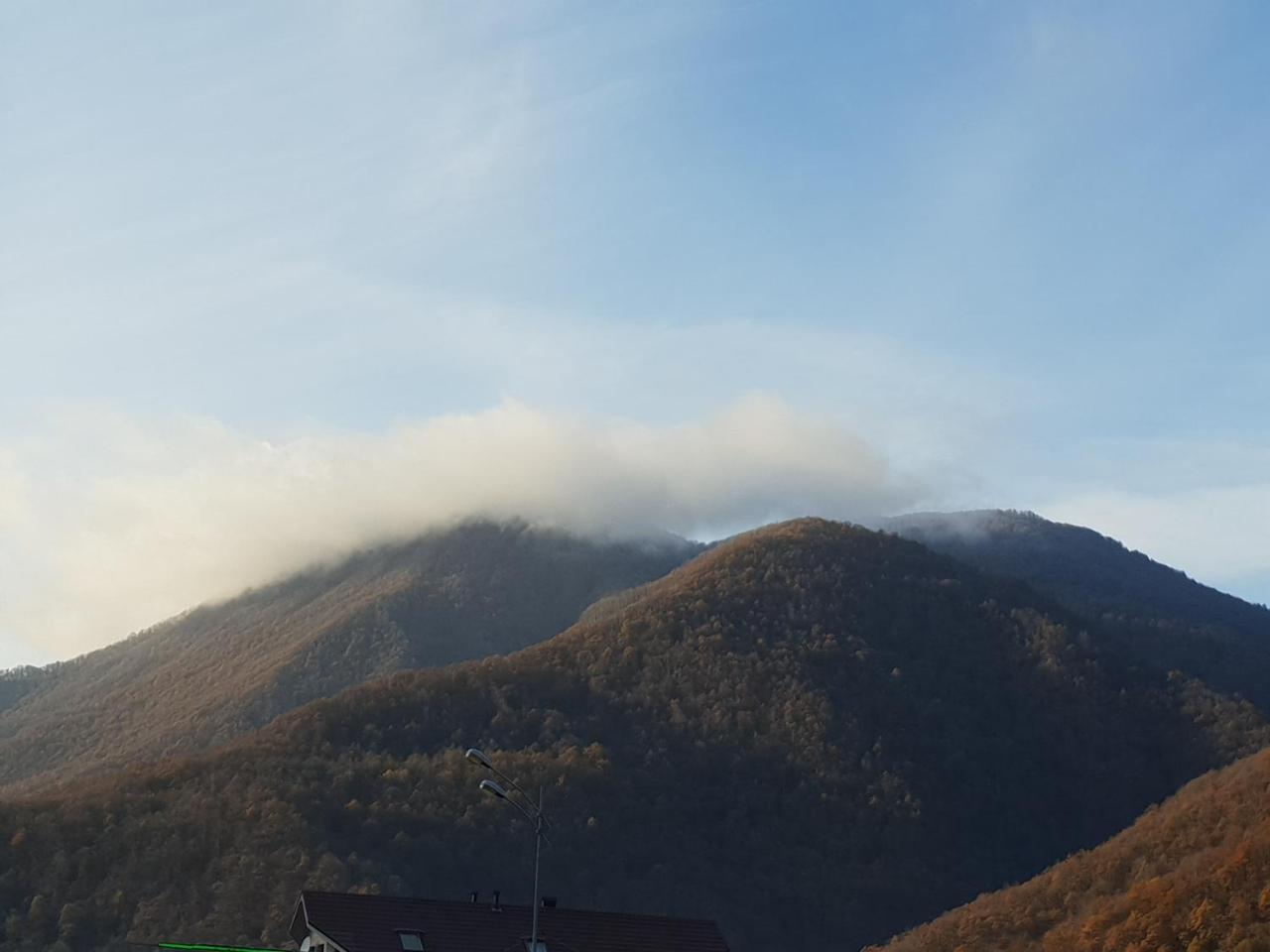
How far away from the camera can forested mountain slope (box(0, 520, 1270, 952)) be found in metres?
97.2

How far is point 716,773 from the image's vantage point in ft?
417

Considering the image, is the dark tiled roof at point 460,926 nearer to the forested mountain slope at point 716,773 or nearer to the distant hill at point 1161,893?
the distant hill at point 1161,893

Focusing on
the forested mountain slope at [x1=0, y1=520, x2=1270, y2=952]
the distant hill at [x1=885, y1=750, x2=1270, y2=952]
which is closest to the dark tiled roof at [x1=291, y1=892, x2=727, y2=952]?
the distant hill at [x1=885, y1=750, x2=1270, y2=952]

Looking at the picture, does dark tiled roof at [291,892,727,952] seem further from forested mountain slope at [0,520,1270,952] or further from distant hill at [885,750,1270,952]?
forested mountain slope at [0,520,1270,952]

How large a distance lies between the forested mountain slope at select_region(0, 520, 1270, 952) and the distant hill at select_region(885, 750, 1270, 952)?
3243 centimetres

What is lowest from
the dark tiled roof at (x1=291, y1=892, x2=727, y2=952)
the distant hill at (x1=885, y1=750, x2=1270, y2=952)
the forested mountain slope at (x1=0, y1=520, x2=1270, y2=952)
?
the distant hill at (x1=885, y1=750, x2=1270, y2=952)

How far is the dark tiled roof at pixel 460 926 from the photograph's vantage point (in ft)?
166

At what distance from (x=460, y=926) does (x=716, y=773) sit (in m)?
77.3

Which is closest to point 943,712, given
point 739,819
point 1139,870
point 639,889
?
point 739,819

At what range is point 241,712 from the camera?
17288cm

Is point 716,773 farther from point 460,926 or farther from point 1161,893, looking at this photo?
point 460,926

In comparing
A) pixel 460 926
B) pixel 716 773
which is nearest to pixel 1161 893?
pixel 460 926

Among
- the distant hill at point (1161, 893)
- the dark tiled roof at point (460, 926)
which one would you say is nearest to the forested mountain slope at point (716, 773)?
the distant hill at point (1161, 893)

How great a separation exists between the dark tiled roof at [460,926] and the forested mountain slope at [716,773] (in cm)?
3755
